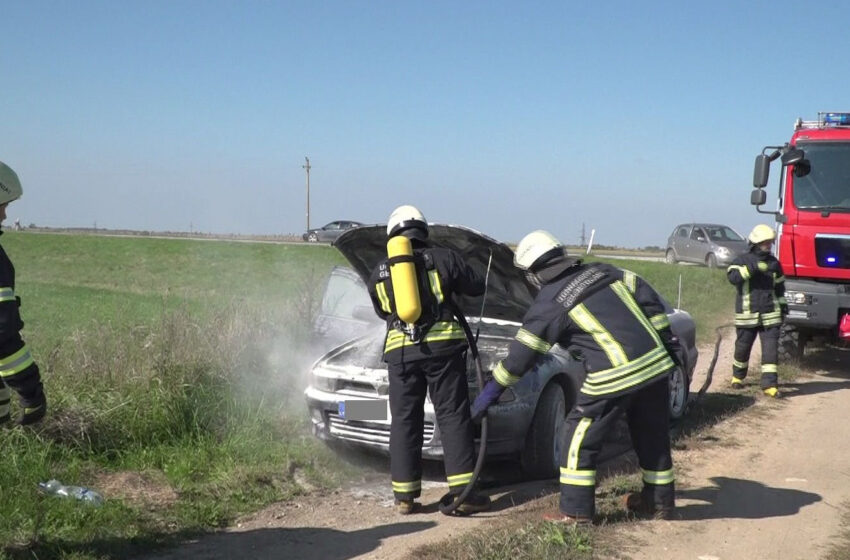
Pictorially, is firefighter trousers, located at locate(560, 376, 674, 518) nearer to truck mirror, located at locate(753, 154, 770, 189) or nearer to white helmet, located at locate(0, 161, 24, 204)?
white helmet, located at locate(0, 161, 24, 204)

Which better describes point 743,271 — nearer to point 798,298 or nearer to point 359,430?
point 798,298

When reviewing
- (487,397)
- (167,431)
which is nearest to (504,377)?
(487,397)

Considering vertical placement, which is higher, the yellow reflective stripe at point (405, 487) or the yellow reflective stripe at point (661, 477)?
the yellow reflective stripe at point (661, 477)

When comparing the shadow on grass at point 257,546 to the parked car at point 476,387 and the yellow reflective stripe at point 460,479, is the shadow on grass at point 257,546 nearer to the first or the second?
the yellow reflective stripe at point 460,479

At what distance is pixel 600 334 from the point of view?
4766 mm

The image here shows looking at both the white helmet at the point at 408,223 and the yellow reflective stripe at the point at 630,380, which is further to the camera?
the white helmet at the point at 408,223

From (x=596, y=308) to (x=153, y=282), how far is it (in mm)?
20596

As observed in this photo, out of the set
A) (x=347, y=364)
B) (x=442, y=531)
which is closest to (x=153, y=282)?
(x=347, y=364)

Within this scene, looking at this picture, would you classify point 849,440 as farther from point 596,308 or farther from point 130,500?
point 130,500

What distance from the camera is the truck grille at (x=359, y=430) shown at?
5945mm

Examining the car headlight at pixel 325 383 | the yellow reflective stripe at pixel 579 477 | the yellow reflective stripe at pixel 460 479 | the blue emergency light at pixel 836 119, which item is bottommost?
the yellow reflective stripe at pixel 460 479

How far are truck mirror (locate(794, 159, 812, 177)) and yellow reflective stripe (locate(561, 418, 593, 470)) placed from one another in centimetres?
689

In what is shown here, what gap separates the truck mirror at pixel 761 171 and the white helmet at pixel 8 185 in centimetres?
875

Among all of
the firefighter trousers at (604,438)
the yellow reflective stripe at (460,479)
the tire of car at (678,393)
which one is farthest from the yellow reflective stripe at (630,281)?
the tire of car at (678,393)
